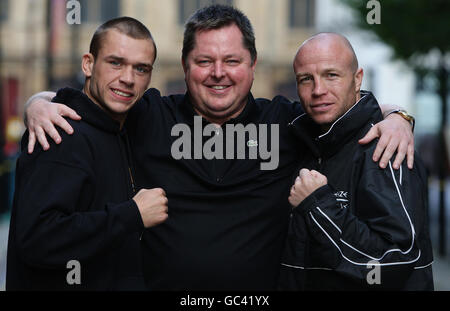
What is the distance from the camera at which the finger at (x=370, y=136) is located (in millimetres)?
2705

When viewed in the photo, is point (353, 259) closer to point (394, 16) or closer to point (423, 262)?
point (423, 262)

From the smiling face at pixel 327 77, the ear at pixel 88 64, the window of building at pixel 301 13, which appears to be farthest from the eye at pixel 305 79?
the window of building at pixel 301 13

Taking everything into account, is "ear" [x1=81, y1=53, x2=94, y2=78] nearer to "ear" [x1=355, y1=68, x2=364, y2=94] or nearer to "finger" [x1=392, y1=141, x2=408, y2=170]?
"ear" [x1=355, y1=68, x2=364, y2=94]

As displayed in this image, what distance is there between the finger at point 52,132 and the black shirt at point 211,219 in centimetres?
60

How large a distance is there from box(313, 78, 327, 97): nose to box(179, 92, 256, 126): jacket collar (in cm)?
52

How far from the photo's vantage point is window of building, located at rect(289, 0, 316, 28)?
2955cm

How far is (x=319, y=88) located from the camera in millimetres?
2826

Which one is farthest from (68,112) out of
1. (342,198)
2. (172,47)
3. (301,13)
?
(301,13)

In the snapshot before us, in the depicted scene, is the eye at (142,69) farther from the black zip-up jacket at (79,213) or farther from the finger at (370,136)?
the finger at (370,136)

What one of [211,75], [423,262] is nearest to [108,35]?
[211,75]

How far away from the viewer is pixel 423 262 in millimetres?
2631

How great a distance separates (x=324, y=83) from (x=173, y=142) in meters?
0.85

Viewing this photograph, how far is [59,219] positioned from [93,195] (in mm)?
241
